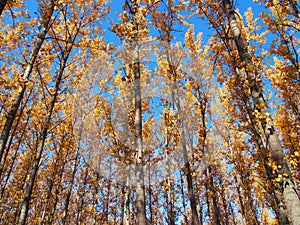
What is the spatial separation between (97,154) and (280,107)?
986 cm

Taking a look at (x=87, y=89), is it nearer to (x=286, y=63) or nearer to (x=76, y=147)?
(x=76, y=147)

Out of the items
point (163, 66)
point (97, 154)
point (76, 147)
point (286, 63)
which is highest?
point (163, 66)

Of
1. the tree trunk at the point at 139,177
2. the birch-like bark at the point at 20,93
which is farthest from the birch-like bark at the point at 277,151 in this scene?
the birch-like bark at the point at 20,93

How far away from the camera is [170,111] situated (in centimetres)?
862

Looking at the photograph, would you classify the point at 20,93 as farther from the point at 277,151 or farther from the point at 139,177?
the point at 277,151

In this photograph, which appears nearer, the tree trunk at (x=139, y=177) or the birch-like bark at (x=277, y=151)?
the birch-like bark at (x=277, y=151)

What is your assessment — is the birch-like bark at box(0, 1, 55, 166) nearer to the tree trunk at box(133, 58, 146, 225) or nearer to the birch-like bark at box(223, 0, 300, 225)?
the tree trunk at box(133, 58, 146, 225)

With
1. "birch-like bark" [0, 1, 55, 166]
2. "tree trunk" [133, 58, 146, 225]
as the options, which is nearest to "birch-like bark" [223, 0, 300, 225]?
"tree trunk" [133, 58, 146, 225]

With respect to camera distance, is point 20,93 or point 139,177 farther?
point 20,93

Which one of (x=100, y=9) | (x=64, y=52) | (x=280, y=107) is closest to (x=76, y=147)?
(x=64, y=52)

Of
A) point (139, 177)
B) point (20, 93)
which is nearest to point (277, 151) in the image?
point (139, 177)

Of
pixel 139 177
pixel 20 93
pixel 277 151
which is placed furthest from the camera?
pixel 20 93

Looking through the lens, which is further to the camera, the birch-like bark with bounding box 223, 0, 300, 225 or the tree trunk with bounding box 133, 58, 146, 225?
the tree trunk with bounding box 133, 58, 146, 225

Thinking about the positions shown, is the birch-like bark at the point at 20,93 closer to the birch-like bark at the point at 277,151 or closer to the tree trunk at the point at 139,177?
the tree trunk at the point at 139,177
